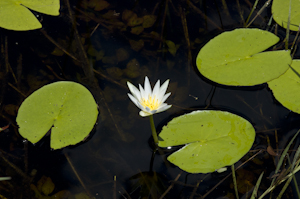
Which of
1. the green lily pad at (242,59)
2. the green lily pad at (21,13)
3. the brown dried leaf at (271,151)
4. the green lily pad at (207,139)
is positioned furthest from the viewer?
the green lily pad at (21,13)

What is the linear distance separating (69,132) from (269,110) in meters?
2.27

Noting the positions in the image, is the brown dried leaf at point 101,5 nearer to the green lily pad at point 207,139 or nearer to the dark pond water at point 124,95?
the dark pond water at point 124,95

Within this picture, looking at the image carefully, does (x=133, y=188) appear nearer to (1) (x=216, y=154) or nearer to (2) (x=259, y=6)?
(1) (x=216, y=154)

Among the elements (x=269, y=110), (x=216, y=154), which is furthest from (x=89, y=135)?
Answer: (x=269, y=110)

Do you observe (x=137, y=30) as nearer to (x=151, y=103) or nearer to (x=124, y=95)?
(x=124, y=95)

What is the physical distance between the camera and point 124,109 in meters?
2.95

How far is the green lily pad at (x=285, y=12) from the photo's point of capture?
3.25 m

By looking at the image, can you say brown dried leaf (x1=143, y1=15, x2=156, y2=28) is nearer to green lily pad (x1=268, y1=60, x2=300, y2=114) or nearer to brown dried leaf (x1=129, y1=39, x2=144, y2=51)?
brown dried leaf (x1=129, y1=39, x2=144, y2=51)

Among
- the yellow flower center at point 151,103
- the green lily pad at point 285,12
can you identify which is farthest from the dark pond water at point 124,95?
the yellow flower center at point 151,103

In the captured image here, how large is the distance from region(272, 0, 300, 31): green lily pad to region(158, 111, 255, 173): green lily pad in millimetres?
1607

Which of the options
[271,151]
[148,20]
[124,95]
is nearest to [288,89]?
[271,151]

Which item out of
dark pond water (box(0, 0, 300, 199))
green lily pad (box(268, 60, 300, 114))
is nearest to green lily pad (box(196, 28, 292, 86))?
green lily pad (box(268, 60, 300, 114))

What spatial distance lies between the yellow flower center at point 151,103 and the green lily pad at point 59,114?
2.21ft

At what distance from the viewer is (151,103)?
2.30m
